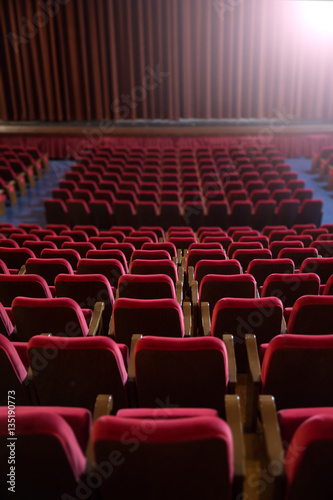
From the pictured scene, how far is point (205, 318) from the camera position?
85.8 inches

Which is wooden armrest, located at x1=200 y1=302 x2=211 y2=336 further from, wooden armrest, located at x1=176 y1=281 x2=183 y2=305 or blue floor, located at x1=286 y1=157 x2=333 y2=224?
blue floor, located at x1=286 y1=157 x2=333 y2=224

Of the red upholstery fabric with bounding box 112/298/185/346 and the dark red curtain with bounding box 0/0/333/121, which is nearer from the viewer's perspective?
the red upholstery fabric with bounding box 112/298/185/346

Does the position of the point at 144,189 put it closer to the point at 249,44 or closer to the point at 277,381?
the point at 277,381

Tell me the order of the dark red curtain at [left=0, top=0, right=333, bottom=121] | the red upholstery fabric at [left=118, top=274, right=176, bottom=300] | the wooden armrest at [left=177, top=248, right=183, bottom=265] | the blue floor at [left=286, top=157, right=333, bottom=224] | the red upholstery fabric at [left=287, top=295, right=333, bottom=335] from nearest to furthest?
the red upholstery fabric at [left=287, top=295, right=333, bottom=335], the red upholstery fabric at [left=118, top=274, right=176, bottom=300], the wooden armrest at [left=177, top=248, right=183, bottom=265], the blue floor at [left=286, top=157, right=333, bottom=224], the dark red curtain at [left=0, top=0, right=333, bottom=121]

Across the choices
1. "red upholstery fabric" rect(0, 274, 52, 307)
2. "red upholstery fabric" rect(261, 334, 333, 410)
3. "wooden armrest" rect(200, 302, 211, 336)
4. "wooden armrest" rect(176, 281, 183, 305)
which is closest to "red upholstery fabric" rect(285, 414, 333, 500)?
"red upholstery fabric" rect(261, 334, 333, 410)

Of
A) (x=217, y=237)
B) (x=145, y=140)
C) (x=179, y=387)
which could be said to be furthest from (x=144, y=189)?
(x=179, y=387)

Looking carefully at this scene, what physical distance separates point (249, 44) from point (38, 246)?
9.09 metres

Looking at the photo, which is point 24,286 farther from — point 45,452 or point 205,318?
point 45,452

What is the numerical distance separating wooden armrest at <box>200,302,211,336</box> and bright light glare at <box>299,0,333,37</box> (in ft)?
32.2

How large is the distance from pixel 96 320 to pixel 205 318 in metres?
0.54

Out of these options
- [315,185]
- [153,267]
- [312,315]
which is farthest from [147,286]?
[315,185]

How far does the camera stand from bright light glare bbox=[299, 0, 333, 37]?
9641 millimetres

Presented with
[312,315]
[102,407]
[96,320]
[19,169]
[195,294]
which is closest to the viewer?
[102,407]

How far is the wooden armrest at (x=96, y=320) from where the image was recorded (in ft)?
6.71
